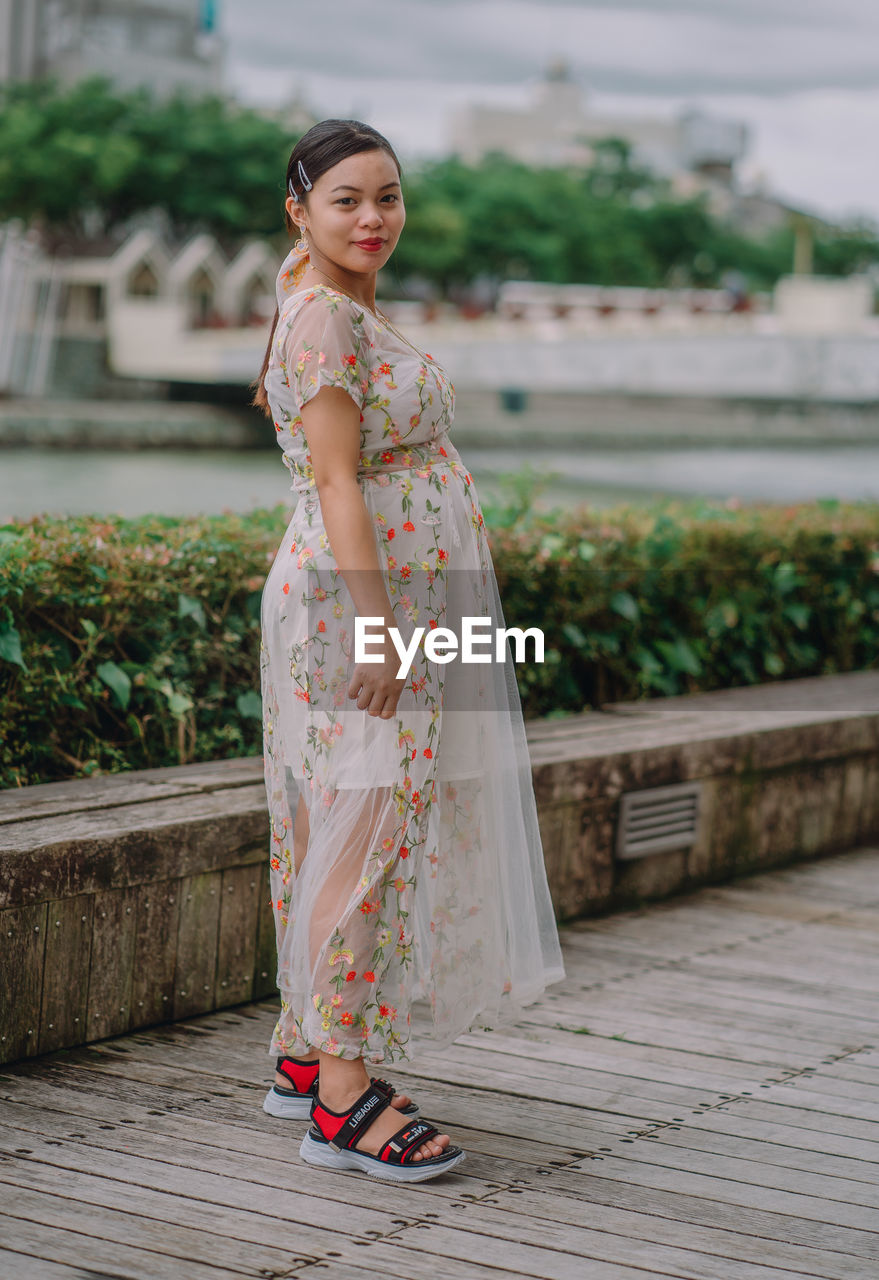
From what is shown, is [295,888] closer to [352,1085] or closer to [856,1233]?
[352,1085]

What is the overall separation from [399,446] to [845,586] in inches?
140

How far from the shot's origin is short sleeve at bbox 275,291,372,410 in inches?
Result: 90.5

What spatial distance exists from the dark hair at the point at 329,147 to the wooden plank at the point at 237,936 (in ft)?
3.85

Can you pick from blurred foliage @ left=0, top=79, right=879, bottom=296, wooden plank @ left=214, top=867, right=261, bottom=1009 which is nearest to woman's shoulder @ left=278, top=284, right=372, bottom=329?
wooden plank @ left=214, top=867, right=261, bottom=1009

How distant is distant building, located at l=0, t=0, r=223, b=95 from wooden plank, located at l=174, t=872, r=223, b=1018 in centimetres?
5782

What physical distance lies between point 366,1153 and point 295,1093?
262 millimetres

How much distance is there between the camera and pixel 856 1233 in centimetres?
225

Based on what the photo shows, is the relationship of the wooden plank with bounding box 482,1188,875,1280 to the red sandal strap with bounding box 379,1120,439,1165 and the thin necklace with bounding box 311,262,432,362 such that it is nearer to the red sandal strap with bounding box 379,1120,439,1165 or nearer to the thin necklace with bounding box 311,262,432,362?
the red sandal strap with bounding box 379,1120,439,1165

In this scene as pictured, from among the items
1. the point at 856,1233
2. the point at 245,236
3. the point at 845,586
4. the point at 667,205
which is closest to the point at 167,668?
the point at 856,1233

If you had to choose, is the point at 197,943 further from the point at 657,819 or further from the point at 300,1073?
the point at 657,819

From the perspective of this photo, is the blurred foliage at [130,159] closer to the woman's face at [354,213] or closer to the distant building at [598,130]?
the woman's face at [354,213]

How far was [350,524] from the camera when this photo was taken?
2.28 m

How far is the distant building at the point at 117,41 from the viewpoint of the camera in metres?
61.9

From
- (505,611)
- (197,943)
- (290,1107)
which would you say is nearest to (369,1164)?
(290,1107)
